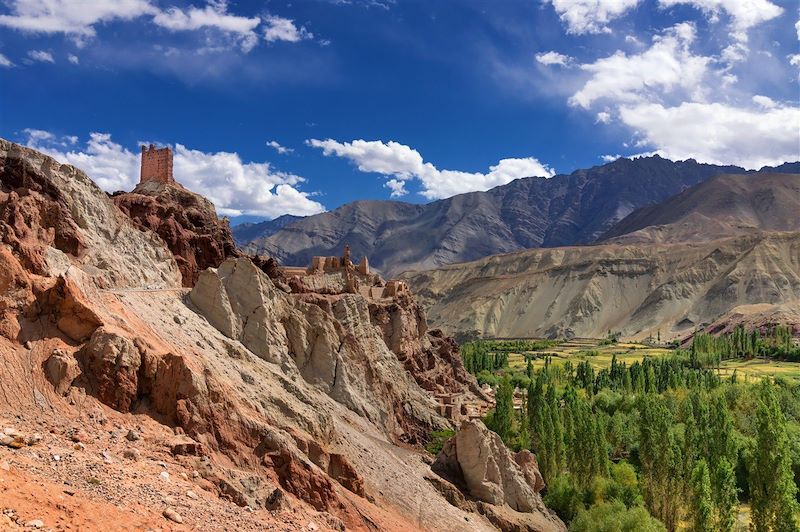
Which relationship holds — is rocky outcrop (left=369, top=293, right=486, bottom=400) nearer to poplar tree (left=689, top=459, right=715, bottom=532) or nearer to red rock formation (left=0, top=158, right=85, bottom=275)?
red rock formation (left=0, top=158, right=85, bottom=275)

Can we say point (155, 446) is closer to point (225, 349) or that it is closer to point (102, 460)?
point (102, 460)

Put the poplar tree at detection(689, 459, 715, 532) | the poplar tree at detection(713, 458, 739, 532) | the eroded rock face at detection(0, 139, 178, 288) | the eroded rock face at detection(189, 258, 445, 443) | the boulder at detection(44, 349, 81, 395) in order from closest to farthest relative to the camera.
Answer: the boulder at detection(44, 349, 81, 395) < the poplar tree at detection(689, 459, 715, 532) < the poplar tree at detection(713, 458, 739, 532) < the eroded rock face at detection(0, 139, 178, 288) < the eroded rock face at detection(189, 258, 445, 443)

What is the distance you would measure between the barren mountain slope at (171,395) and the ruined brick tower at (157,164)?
14.2 meters

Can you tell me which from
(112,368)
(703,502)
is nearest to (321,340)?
(112,368)

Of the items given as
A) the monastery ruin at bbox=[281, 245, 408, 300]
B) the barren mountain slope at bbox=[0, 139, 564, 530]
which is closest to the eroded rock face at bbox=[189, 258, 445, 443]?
the barren mountain slope at bbox=[0, 139, 564, 530]

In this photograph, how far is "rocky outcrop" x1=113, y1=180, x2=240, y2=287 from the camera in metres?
55.4

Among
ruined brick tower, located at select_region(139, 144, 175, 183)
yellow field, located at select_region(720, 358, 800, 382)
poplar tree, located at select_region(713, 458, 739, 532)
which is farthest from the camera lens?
yellow field, located at select_region(720, 358, 800, 382)

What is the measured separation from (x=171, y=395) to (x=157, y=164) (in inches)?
1778

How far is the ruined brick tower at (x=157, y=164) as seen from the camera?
65.7 metres

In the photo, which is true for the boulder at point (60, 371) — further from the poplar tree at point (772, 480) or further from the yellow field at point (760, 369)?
the yellow field at point (760, 369)

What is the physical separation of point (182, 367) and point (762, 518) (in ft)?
109

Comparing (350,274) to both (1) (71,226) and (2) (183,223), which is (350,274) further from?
(1) (71,226)

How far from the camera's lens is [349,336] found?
5462cm

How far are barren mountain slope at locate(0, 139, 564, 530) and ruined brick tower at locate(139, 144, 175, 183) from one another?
46.5 feet
